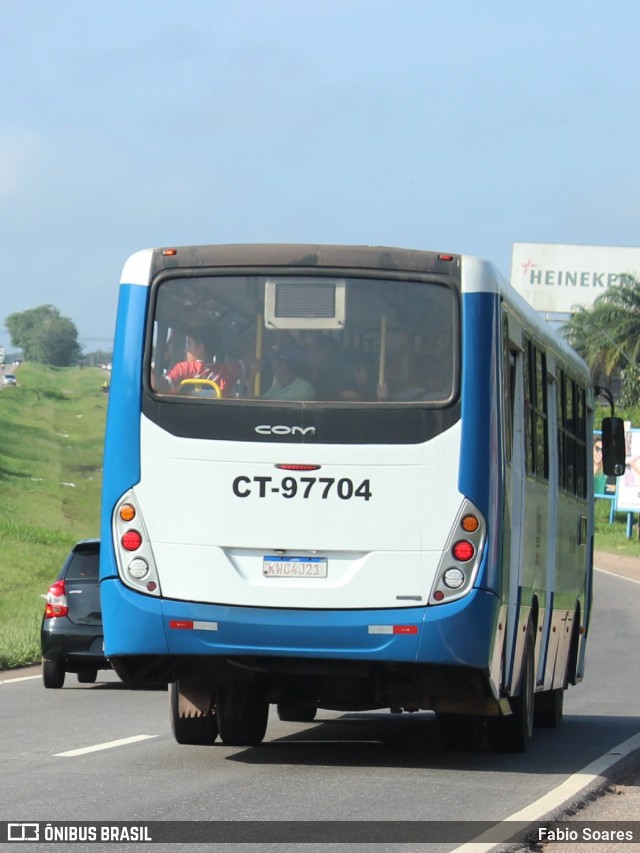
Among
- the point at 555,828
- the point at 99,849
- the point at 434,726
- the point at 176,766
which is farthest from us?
the point at 434,726

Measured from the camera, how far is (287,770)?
10.9m

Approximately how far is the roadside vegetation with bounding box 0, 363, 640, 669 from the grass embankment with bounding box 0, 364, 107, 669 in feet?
0.08

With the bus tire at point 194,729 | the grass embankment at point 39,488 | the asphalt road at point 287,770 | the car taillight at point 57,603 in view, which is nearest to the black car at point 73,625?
the car taillight at point 57,603

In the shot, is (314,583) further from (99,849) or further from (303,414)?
(99,849)

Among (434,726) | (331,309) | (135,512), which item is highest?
(331,309)

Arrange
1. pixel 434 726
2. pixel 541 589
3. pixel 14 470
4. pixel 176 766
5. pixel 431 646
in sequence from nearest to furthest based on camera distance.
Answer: pixel 431 646 < pixel 176 766 < pixel 541 589 < pixel 434 726 < pixel 14 470

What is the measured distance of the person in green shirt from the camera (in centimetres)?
1066

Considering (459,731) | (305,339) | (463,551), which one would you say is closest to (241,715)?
(459,731)

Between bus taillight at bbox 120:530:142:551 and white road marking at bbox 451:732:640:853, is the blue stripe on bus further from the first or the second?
white road marking at bbox 451:732:640:853

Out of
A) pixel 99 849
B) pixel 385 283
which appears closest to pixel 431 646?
pixel 385 283

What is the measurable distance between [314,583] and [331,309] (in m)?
1.72

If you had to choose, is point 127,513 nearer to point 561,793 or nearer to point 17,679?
point 561,793

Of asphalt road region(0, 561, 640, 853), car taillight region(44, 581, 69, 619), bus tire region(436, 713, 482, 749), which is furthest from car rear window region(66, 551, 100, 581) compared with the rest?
bus tire region(436, 713, 482, 749)

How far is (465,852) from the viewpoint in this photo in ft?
26.3
